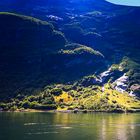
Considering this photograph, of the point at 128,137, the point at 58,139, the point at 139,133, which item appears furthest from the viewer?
the point at 139,133

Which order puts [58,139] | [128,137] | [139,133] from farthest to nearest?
[139,133], [128,137], [58,139]

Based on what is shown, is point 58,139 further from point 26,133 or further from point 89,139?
point 26,133

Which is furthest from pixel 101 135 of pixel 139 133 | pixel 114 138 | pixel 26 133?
pixel 26 133

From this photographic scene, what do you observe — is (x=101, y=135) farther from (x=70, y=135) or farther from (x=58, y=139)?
(x=58, y=139)

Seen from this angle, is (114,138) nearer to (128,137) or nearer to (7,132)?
(128,137)

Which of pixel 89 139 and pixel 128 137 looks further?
pixel 128 137

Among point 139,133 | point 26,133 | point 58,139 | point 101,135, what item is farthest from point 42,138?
point 139,133

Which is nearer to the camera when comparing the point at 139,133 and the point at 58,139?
the point at 58,139

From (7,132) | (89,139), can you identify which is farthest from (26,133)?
(89,139)
